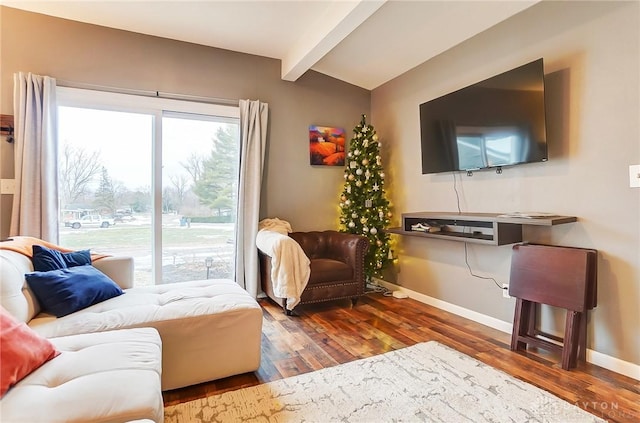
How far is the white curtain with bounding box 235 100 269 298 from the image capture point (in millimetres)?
3629

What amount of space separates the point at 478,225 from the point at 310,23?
7.72ft

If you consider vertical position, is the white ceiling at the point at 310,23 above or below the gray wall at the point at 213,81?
above

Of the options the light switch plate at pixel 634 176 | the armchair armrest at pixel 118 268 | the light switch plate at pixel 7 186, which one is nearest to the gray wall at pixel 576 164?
the light switch plate at pixel 634 176

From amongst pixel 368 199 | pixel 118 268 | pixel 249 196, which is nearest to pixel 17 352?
pixel 118 268

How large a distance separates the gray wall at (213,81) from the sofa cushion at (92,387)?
2.37 metres

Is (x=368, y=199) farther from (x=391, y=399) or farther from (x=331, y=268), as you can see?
(x=391, y=399)

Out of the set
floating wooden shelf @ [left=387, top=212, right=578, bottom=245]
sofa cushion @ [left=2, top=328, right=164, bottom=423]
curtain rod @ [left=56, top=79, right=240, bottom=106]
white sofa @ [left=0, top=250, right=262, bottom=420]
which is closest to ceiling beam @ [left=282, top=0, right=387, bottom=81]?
curtain rod @ [left=56, top=79, right=240, bottom=106]

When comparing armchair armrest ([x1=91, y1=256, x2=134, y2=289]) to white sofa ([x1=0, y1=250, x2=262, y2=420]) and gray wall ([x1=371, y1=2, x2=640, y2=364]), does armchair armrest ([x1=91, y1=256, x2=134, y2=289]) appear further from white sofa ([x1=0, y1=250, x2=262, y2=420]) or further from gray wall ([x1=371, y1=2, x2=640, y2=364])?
gray wall ([x1=371, y1=2, x2=640, y2=364])

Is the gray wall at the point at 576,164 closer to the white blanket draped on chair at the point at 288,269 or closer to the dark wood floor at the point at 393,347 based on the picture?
the dark wood floor at the point at 393,347

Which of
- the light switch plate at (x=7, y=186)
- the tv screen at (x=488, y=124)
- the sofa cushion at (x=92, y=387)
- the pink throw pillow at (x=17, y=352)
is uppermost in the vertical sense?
the tv screen at (x=488, y=124)

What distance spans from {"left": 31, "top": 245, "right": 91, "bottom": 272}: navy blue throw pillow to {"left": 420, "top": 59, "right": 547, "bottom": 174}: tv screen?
9.96 ft

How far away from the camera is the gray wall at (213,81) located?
289 centimetres

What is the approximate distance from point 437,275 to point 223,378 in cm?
233

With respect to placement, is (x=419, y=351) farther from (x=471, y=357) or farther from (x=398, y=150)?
(x=398, y=150)
